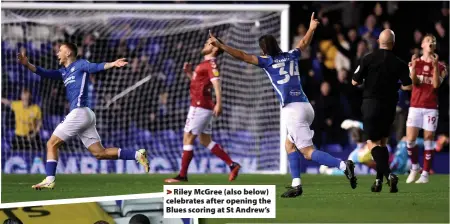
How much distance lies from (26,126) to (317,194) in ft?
17.8

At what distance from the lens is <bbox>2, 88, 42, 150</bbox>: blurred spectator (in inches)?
556

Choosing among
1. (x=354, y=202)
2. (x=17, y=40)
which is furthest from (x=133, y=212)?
(x=17, y=40)

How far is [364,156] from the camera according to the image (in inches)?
533

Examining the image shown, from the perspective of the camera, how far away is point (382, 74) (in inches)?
372

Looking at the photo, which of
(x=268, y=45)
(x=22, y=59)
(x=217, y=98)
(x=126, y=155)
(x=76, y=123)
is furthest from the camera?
(x=217, y=98)

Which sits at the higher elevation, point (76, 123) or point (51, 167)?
point (76, 123)

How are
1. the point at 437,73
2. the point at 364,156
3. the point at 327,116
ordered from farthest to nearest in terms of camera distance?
the point at 327,116, the point at 364,156, the point at 437,73

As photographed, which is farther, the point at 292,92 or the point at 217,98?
the point at 217,98

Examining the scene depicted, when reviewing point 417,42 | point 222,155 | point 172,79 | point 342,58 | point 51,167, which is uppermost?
point 417,42

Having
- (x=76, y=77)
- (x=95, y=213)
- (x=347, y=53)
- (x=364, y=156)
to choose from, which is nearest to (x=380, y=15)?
(x=347, y=53)

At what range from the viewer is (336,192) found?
34.0 feet

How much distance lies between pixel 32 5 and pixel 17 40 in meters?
1.06

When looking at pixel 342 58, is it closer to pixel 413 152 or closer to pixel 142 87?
pixel 142 87

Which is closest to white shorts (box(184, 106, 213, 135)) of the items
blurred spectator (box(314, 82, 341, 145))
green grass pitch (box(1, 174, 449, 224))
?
green grass pitch (box(1, 174, 449, 224))
